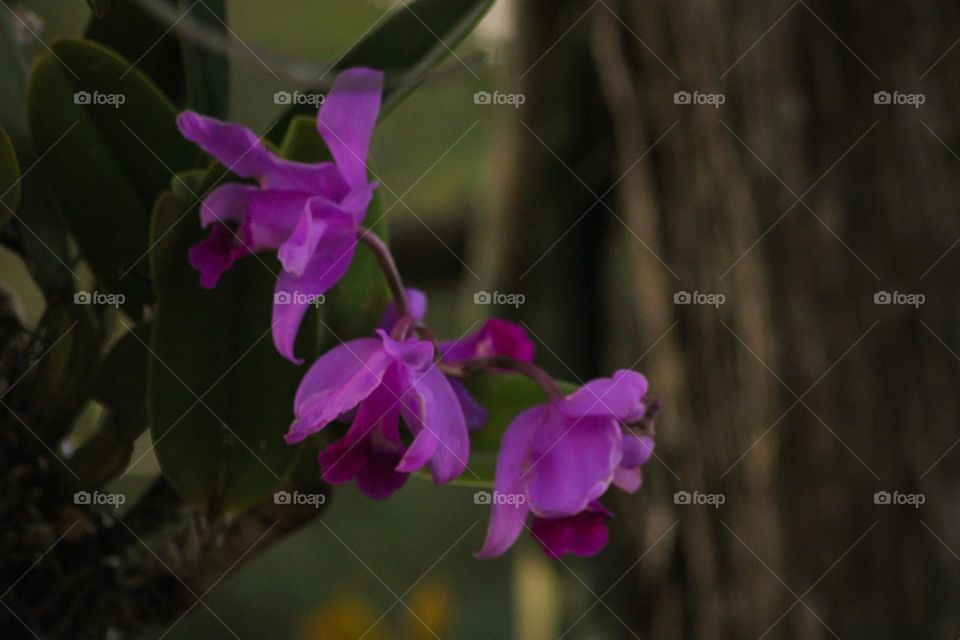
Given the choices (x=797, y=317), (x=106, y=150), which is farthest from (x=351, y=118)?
(x=797, y=317)

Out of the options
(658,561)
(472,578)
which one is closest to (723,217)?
(658,561)

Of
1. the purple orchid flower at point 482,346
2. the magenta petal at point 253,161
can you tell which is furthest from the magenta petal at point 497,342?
the magenta petal at point 253,161

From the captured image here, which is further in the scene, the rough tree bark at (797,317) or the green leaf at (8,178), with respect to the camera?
the rough tree bark at (797,317)

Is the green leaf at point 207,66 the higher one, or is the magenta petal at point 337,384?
the green leaf at point 207,66

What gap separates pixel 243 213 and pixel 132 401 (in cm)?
12
